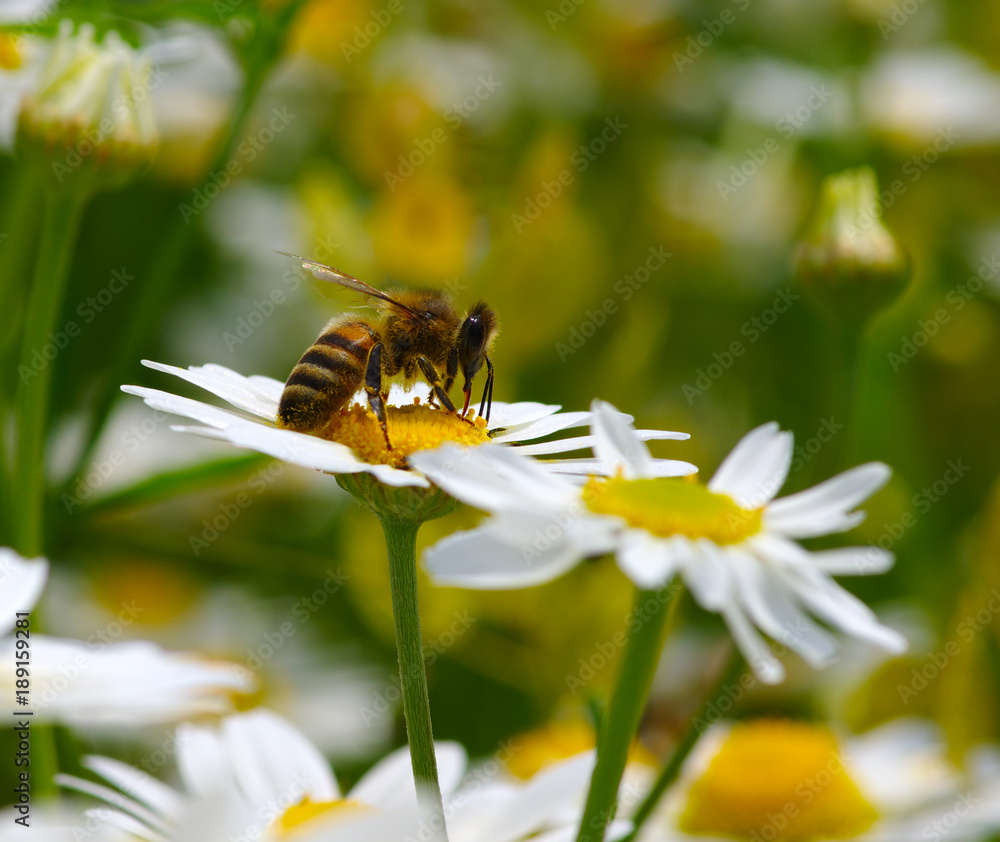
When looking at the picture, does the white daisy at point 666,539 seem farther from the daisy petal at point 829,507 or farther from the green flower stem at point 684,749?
the green flower stem at point 684,749

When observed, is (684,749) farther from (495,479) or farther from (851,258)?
(851,258)

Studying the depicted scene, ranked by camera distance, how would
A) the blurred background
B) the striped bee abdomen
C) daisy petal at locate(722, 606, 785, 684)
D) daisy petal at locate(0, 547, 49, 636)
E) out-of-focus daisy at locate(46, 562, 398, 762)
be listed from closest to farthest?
daisy petal at locate(722, 606, 785, 684) < daisy petal at locate(0, 547, 49, 636) < the striped bee abdomen < the blurred background < out-of-focus daisy at locate(46, 562, 398, 762)

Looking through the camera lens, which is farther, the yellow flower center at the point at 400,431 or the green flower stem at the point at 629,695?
the yellow flower center at the point at 400,431

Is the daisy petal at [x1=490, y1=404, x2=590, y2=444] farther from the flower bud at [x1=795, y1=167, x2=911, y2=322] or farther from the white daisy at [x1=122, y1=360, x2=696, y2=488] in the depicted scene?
the flower bud at [x1=795, y1=167, x2=911, y2=322]
